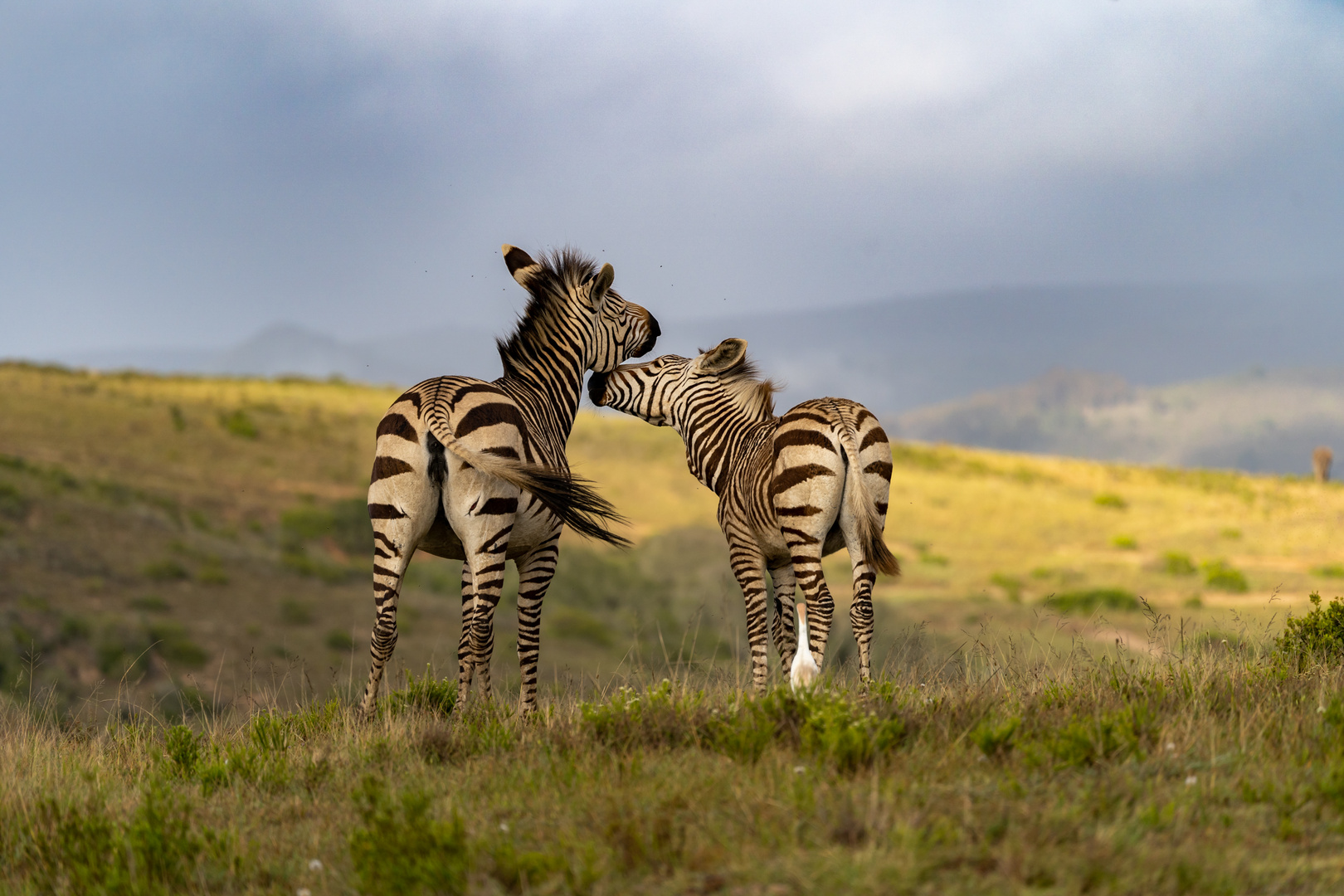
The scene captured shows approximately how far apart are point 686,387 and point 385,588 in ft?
10.8

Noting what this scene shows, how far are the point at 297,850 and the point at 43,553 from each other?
33.0 meters

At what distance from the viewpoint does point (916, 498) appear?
57125 mm

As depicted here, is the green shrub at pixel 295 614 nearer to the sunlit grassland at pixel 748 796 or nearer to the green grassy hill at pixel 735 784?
the green grassy hill at pixel 735 784

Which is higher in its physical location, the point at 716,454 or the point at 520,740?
the point at 716,454

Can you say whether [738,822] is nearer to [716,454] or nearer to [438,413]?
[438,413]

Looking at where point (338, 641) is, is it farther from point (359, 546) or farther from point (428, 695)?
point (428, 695)

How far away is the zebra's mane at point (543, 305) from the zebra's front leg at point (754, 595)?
252 cm

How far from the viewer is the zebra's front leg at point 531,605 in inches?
320

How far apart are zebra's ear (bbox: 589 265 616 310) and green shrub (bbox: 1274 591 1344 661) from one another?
250 inches

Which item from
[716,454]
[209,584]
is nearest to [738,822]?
[716,454]

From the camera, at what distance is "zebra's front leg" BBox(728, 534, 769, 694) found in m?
8.09

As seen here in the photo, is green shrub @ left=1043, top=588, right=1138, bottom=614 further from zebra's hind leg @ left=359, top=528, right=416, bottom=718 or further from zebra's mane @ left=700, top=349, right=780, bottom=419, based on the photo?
zebra's hind leg @ left=359, top=528, right=416, bottom=718

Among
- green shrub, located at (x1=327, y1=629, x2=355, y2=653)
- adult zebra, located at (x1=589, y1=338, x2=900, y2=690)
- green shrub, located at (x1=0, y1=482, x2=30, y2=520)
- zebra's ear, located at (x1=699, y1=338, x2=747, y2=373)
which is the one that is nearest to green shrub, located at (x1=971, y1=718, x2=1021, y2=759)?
adult zebra, located at (x1=589, y1=338, x2=900, y2=690)

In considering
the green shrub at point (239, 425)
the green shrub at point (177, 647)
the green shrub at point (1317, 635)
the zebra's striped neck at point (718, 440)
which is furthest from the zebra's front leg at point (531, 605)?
the green shrub at point (239, 425)
